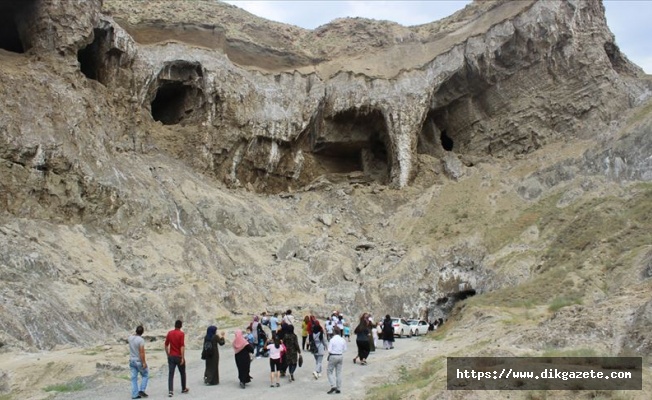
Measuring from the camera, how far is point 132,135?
126 feet

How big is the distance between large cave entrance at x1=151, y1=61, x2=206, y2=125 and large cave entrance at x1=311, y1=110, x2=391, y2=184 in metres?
9.87

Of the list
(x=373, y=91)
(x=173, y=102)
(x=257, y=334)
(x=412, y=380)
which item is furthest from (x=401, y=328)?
(x=173, y=102)

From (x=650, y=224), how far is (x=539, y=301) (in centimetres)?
666

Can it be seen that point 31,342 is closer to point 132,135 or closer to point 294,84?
point 132,135

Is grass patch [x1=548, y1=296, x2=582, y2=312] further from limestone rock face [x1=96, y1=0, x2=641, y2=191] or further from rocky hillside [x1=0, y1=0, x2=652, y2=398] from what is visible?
limestone rock face [x1=96, y1=0, x2=641, y2=191]

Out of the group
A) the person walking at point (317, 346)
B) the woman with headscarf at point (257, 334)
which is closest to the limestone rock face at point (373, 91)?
the woman with headscarf at point (257, 334)

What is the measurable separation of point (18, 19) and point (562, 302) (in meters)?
33.1

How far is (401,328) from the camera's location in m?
28.4

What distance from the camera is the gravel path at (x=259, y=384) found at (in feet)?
41.7

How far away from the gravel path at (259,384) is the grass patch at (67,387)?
412 mm

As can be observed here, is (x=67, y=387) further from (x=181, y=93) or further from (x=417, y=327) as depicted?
(x=181, y=93)

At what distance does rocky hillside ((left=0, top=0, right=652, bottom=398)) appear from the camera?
24859mm

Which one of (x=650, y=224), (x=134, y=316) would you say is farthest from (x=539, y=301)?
(x=134, y=316)

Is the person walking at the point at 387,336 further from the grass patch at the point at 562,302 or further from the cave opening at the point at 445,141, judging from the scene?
the cave opening at the point at 445,141
